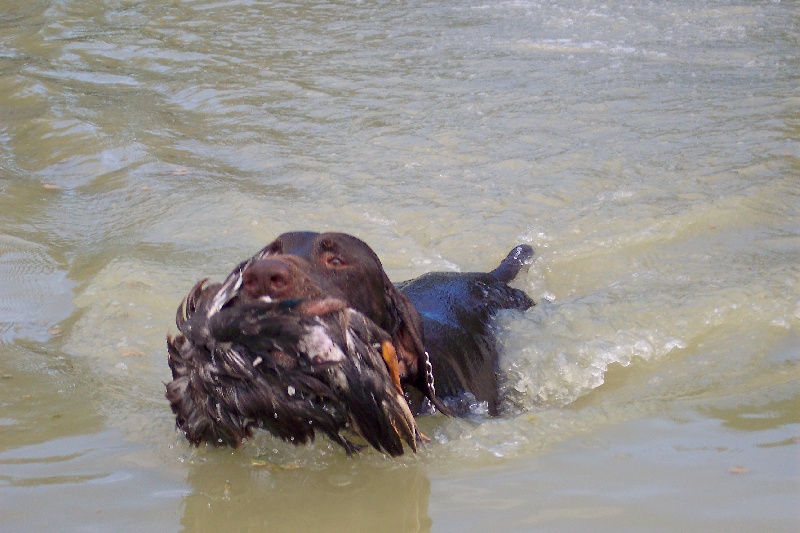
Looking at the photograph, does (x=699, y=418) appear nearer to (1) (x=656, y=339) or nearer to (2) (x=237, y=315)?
(1) (x=656, y=339)

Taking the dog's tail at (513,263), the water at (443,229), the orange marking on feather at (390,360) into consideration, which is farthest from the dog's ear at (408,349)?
the dog's tail at (513,263)

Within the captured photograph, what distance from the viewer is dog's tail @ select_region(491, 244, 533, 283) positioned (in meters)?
6.06

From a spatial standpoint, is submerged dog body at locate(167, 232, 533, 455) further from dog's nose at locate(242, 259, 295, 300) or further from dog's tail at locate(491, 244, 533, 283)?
dog's tail at locate(491, 244, 533, 283)

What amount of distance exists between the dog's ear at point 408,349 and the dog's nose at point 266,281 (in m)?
0.78

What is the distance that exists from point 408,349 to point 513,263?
8.52ft

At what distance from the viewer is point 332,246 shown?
363cm

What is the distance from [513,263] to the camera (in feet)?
20.3

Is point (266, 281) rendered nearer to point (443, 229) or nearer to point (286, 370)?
point (286, 370)

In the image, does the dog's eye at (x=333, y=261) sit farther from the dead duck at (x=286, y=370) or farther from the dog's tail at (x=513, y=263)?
the dog's tail at (x=513, y=263)

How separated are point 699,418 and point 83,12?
14.3 m

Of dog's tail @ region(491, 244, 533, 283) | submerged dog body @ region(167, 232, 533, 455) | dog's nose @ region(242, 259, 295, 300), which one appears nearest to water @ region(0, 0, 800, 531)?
dog's tail @ region(491, 244, 533, 283)

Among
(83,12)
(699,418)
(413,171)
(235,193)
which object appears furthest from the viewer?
(83,12)

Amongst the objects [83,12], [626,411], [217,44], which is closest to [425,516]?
[626,411]

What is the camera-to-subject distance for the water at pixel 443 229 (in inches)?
119
